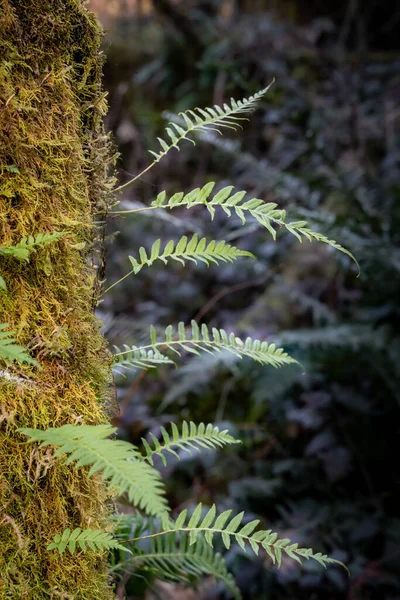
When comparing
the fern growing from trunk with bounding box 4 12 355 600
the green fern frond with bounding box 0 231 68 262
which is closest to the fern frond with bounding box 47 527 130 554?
the fern growing from trunk with bounding box 4 12 355 600

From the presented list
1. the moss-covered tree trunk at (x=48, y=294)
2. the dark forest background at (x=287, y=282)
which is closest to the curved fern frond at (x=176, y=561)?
the dark forest background at (x=287, y=282)

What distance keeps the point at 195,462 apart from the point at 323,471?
0.82 meters

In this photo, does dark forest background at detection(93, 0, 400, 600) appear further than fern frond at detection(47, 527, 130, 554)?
Yes

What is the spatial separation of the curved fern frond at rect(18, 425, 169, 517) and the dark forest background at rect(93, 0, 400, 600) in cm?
49

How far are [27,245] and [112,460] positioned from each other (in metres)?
0.36

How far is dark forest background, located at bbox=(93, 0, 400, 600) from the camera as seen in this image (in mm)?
2834

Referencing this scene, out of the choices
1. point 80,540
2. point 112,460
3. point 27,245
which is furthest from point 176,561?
point 27,245

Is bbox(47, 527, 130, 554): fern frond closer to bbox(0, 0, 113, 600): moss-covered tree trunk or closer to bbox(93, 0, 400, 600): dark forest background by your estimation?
bbox(0, 0, 113, 600): moss-covered tree trunk

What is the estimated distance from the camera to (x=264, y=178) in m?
3.40

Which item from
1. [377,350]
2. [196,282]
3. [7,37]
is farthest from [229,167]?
[7,37]

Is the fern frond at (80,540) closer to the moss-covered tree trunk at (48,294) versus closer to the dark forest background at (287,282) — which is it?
the moss-covered tree trunk at (48,294)

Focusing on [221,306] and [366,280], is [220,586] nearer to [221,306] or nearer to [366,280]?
[366,280]

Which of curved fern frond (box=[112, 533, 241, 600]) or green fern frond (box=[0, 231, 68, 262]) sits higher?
green fern frond (box=[0, 231, 68, 262])

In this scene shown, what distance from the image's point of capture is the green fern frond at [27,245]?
2.64ft
